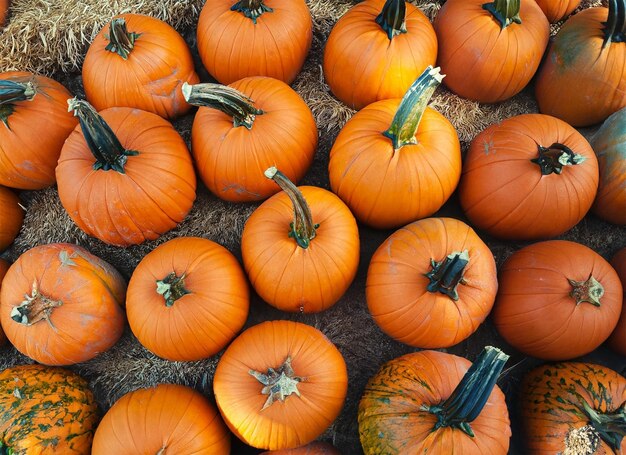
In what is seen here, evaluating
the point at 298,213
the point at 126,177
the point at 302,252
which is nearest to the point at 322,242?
the point at 302,252

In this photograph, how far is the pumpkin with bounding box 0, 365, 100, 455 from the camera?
6.44 feet

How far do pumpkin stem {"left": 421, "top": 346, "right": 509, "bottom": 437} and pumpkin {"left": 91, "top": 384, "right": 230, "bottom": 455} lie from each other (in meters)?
0.98

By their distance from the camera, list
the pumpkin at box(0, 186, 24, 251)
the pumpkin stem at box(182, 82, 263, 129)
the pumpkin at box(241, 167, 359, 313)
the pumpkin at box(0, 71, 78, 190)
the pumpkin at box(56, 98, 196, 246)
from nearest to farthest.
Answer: the pumpkin stem at box(182, 82, 263, 129)
the pumpkin at box(241, 167, 359, 313)
the pumpkin at box(56, 98, 196, 246)
the pumpkin at box(0, 71, 78, 190)
the pumpkin at box(0, 186, 24, 251)

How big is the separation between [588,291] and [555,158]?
23.0 inches

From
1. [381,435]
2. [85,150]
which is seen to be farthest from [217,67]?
[381,435]

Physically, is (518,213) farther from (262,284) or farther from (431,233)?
(262,284)

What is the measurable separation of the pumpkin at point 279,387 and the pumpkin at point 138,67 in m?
1.38

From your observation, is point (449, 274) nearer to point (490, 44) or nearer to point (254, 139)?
point (254, 139)

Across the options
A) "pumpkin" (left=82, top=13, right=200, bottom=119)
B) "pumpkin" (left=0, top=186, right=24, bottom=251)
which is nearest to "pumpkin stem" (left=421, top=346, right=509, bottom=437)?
"pumpkin" (left=82, top=13, right=200, bottom=119)

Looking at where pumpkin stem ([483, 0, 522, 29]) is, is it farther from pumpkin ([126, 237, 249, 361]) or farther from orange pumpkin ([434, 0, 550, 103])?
pumpkin ([126, 237, 249, 361])

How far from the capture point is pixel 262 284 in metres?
2.11

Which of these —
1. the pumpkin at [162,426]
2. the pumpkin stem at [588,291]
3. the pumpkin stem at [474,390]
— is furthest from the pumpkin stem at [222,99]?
the pumpkin stem at [588,291]

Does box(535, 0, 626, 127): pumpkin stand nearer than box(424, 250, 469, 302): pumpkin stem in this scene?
No

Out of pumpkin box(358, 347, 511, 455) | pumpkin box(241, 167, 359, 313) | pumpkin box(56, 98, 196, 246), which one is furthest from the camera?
pumpkin box(56, 98, 196, 246)
